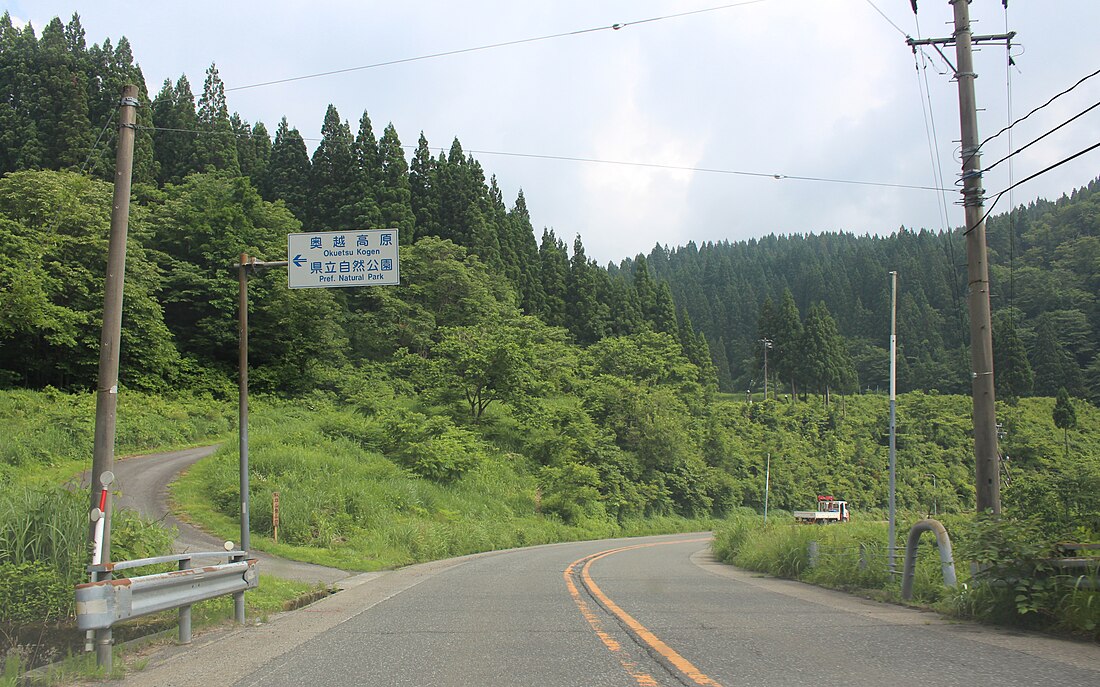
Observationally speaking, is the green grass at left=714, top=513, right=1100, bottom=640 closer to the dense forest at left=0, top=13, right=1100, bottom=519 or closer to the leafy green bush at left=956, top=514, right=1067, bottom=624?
the leafy green bush at left=956, top=514, right=1067, bottom=624

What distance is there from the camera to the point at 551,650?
23.4ft

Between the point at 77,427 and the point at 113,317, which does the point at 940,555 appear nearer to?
the point at 113,317

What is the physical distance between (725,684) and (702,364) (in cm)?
8653

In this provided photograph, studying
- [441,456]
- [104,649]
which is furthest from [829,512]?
[104,649]

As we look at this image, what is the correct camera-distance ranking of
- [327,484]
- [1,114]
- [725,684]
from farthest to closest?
[1,114] → [327,484] → [725,684]

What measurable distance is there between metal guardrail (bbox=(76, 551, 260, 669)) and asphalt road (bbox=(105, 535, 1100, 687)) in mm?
465

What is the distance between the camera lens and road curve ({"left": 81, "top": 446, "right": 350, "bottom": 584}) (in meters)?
16.9

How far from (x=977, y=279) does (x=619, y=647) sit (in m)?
8.57

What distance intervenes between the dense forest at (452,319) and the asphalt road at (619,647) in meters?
3.20

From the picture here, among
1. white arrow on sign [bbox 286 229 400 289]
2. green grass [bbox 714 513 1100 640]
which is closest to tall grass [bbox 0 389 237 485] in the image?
white arrow on sign [bbox 286 229 400 289]

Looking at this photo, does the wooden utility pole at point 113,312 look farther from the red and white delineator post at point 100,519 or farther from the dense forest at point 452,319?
the dense forest at point 452,319

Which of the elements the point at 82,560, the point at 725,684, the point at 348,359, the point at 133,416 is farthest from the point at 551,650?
the point at 348,359

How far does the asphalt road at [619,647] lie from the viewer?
19.4 ft

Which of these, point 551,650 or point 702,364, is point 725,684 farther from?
point 702,364
